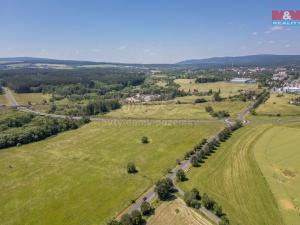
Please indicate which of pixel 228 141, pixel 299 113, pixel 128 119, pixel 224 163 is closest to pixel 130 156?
pixel 224 163

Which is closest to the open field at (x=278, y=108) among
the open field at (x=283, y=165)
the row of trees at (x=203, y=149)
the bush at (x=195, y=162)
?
the open field at (x=283, y=165)

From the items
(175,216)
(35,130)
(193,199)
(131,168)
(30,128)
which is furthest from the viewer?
(30,128)

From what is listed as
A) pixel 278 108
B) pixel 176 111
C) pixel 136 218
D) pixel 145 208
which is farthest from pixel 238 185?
pixel 278 108

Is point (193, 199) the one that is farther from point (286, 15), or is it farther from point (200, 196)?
point (286, 15)

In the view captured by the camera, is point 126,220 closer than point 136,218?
Yes

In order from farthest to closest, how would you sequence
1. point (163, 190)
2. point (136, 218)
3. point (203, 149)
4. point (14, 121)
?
point (14, 121)
point (203, 149)
point (163, 190)
point (136, 218)

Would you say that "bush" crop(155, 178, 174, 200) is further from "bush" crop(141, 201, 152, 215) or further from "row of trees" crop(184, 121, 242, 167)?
"row of trees" crop(184, 121, 242, 167)

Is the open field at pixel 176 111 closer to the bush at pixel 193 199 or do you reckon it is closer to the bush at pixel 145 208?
the bush at pixel 193 199

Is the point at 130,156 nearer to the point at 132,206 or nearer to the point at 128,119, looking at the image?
the point at 132,206
